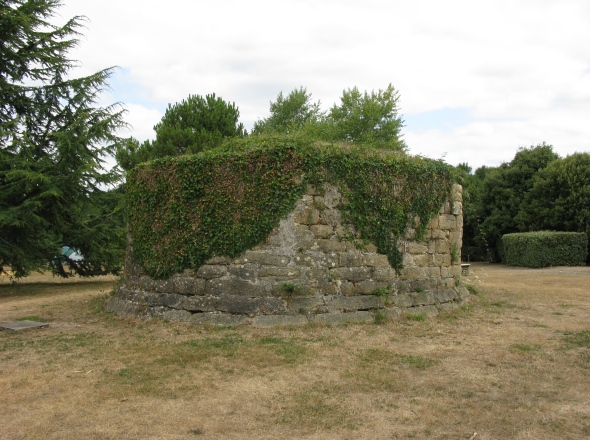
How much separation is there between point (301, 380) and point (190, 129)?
765 inches

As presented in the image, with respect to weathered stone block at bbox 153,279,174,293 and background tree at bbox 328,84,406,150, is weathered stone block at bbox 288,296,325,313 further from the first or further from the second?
background tree at bbox 328,84,406,150

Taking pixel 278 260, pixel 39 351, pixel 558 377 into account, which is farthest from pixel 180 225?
pixel 558 377

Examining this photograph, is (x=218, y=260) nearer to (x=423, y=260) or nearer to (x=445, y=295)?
(x=423, y=260)

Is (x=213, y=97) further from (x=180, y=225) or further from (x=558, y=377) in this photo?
(x=558, y=377)

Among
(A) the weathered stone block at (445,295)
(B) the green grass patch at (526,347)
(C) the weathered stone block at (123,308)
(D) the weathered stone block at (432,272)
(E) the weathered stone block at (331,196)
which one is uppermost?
(E) the weathered stone block at (331,196)

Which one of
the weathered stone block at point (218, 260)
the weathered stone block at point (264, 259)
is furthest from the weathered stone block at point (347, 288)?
the weathered stone block at point (218, 260)

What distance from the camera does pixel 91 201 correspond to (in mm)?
15398

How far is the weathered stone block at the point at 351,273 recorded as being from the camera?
315 inches

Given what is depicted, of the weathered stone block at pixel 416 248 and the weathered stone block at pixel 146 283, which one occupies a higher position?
the weathered stone block at pixel 416 248

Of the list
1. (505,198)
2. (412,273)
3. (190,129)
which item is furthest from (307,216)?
(505,198)

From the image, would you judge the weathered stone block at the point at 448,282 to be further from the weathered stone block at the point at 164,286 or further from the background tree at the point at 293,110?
the background tree at the point at 293,110

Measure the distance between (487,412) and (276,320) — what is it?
3.80 m

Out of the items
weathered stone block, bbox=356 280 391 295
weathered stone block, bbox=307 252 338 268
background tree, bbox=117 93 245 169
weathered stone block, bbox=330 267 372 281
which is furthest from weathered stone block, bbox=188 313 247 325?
background tree, bbox=117 93 245 169

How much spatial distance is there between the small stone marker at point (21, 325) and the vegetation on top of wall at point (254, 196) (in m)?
1.85
